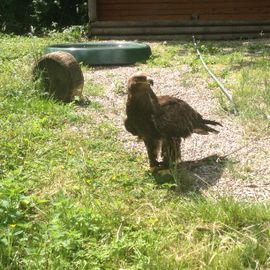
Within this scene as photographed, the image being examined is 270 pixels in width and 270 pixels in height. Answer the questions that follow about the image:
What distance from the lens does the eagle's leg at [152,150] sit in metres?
4.67

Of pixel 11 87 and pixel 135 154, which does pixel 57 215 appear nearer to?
pixel 135 154

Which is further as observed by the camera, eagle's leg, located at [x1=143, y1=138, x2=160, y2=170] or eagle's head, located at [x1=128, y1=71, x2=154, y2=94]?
eagle's leg, located at [x1=143, y1=138, x2=160, y2=170]

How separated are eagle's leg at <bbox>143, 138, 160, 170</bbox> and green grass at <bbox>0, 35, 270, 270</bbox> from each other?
0.47ft

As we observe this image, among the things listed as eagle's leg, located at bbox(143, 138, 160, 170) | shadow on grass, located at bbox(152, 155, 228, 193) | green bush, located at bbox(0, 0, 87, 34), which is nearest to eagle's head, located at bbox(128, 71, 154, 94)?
eagle's leg, located at bbox(143, 138, 160, 170)

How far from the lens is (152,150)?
4.71 m

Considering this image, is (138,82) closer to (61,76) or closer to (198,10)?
(61,76)

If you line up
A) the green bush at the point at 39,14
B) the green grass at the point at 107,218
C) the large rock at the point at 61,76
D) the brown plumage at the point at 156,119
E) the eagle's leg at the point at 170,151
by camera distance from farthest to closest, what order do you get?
the green bush at the point at 39,14, the large rock at the point at 61,76, the eagle's leg at the point at 170,151, the brown plumage at the point at 156,119, the green grass at the point at 107,218

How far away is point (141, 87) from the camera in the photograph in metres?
4.40

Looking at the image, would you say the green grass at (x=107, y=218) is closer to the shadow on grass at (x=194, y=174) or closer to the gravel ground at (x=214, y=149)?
the shadow on grass at (x=194, y=174)

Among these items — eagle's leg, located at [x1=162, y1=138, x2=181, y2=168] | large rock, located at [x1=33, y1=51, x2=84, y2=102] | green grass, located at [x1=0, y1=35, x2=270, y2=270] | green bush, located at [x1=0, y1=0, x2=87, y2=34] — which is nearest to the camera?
green grass, located at [x1=0, y1=35, x2=270, y2=270]

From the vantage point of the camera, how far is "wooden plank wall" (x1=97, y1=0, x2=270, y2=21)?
1605 centimetres

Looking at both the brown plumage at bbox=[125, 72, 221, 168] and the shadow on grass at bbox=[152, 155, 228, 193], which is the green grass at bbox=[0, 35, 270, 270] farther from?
the brown plumage at bbox=[125, 72, 221, 168]

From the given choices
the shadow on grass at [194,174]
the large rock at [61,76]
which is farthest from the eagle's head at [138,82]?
the large rock at [61,76]

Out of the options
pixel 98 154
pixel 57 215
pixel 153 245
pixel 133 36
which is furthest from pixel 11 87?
pixel 133 36
